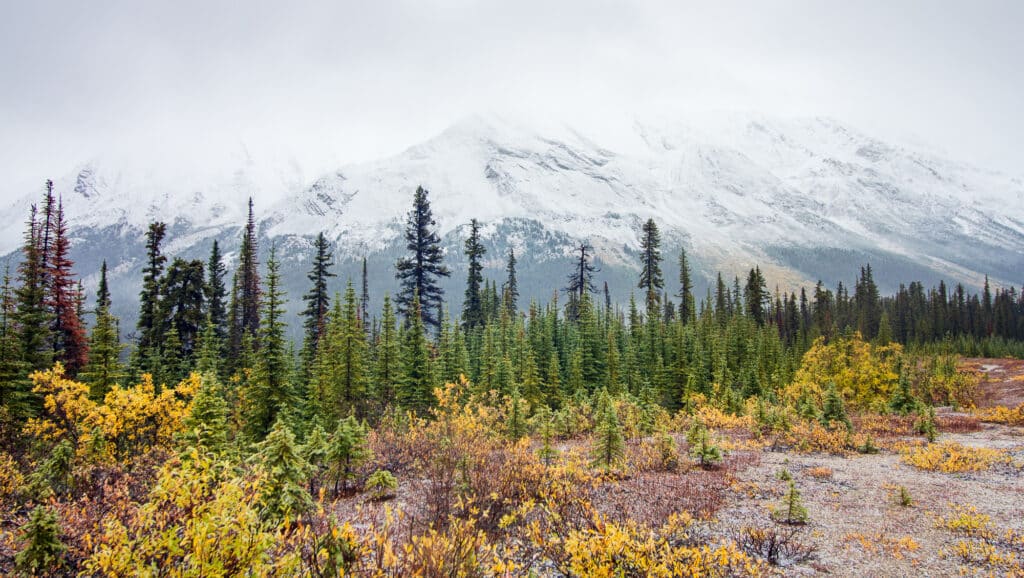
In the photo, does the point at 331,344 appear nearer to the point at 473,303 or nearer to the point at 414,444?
the point at 414,444

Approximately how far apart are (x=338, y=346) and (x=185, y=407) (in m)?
9.27

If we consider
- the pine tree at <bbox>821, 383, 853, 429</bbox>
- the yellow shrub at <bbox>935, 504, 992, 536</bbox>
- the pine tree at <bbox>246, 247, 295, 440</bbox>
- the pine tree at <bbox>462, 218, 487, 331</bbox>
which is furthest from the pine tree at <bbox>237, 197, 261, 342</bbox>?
the yellow shrub at <bbox>935, 504, 992, 536</bbox>

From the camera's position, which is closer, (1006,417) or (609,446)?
(609,446)

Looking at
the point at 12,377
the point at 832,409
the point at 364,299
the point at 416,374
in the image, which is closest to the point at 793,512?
the point at 832,409

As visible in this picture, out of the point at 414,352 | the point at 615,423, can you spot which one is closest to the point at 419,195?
the point at 414,352

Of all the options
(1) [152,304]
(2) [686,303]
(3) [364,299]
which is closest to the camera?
(1) [152,304]

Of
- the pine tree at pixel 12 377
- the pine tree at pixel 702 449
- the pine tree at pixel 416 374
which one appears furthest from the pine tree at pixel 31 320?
the pine tree at pixel 702 449

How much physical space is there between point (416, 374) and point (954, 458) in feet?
79.6

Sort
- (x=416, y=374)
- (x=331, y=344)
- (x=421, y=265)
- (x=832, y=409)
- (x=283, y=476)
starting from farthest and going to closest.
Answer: (x=421, y=265) → (x=416, y=374) → (x=331, y=344) → (x=832, y=409) → (x=283, y=476)

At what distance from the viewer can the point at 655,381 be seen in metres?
43.2

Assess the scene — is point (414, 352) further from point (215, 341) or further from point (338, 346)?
point (215, 341)

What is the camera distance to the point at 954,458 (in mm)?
17547

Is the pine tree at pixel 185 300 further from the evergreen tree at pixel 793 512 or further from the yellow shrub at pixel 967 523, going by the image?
the yellow shrub at pixel 967 523

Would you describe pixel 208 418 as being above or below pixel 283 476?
above
